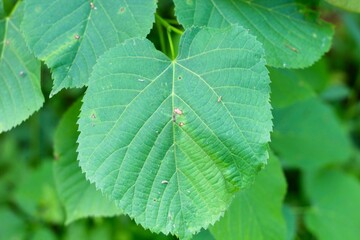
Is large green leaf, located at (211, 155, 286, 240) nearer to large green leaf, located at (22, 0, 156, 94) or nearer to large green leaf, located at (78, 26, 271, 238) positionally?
large green leaf, located at (78, 26, 271, 238)

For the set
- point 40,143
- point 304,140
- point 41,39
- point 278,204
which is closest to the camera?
point 41,39

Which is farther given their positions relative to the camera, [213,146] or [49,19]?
[49,19]

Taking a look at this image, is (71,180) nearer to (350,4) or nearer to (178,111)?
(178,111)

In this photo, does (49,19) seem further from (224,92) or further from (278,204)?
(278,204)

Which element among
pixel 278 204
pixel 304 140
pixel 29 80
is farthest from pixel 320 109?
pixel 29 80

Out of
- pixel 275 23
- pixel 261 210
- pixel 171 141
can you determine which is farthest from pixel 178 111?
pixel 261 210

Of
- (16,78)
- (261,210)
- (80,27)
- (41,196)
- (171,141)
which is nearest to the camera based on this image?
(171,141)

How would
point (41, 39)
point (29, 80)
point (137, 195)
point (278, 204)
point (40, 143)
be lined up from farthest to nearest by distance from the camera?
1. point (40, 143)
2. point (278, 204)
3. point (29, 80)
4. point (41, 39)
5. point (137, 195)
